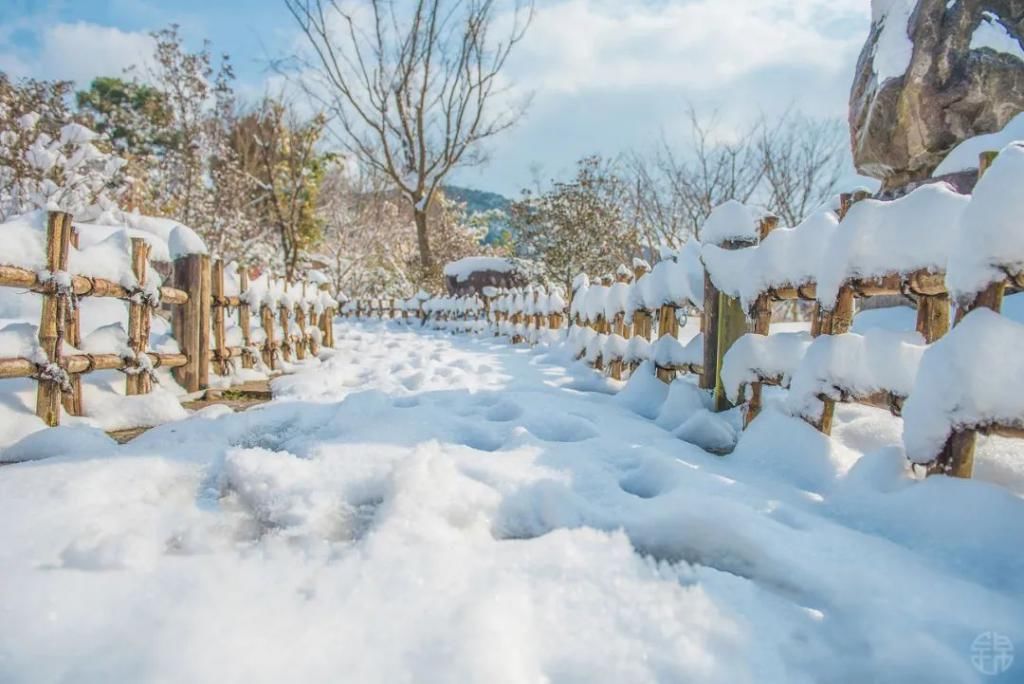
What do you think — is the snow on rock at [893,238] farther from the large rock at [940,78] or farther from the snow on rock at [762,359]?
the large rock at [940,78]

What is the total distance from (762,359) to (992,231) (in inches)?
43.3

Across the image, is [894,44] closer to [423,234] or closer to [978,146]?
[978,146]

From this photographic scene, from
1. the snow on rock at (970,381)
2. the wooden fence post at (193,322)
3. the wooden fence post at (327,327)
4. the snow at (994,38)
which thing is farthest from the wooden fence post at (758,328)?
the wooden fence post at (327,327)

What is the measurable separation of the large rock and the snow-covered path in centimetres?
577

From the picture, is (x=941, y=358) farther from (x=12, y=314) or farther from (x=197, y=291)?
(x=12, y=314)

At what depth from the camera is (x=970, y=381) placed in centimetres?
126

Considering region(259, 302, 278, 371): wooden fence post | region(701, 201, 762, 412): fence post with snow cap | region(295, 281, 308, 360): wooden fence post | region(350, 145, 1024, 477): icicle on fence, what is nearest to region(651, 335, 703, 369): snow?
region(350, 145, 1024, 477): icicle on fence

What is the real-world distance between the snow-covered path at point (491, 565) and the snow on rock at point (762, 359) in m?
0.33

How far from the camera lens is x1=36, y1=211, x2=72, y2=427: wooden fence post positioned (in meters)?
2.16

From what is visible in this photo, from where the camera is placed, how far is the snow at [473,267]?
16656 mm

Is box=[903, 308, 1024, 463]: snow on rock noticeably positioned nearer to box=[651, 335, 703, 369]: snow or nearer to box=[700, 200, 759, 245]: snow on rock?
box=[700, 200, 759, 245]: snow on rock

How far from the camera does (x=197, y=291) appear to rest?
3549mm

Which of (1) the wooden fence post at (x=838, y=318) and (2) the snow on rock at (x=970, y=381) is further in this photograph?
(1) the wooden fence post at (x=838, y=318)

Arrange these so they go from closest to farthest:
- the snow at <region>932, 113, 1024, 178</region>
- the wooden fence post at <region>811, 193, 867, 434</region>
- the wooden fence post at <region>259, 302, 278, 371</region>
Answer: the wooden fence post at <region>811, 193, 867, 434</region> → the snow at <region>932, 113, 1024, 178</region> → the wooden fence post at <region>259, 302, 278, 371</region>
